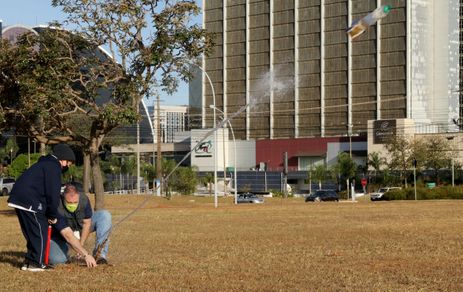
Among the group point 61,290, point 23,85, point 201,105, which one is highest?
point 201,105

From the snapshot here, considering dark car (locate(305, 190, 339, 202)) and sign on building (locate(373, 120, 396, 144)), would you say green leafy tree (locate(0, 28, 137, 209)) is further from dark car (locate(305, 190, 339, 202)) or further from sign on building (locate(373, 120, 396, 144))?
sign on building (locate(373, 120, 396, 144))

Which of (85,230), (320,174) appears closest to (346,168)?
(320,174)

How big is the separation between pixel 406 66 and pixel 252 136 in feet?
103

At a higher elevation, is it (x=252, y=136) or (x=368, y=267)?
(x=252, y=136)

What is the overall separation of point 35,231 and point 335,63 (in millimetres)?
122763

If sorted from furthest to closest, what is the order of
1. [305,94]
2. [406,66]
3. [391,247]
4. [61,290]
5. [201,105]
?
1. [201,105]
2. [305,94]
3. [406,66]
4. [391,247]
5. [61,290]

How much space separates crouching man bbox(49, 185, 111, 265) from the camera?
1246cm

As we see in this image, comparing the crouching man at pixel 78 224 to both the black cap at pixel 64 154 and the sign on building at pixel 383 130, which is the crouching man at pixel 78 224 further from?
the sign on building at pixel 383 130

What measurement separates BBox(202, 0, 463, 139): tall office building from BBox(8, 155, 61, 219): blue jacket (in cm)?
9934

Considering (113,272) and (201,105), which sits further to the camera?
(201,105)

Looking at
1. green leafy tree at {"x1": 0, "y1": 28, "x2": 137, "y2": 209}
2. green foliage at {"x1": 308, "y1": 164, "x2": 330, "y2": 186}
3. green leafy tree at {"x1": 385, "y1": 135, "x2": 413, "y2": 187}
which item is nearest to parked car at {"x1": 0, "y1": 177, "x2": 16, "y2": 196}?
green foliage at {"x1": 308, "y1": 164, "x2": 330, "y2": 186}

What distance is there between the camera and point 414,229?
2117 cm

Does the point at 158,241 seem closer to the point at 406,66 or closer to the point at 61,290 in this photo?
the point at 61,290

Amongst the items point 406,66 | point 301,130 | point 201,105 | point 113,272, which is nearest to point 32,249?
point 113,272
